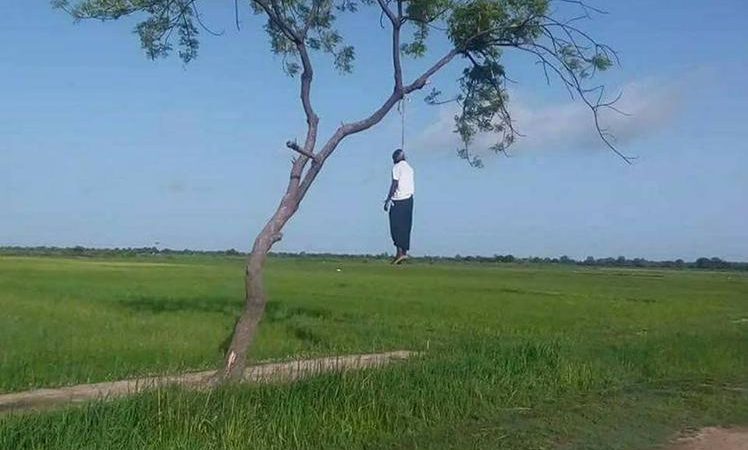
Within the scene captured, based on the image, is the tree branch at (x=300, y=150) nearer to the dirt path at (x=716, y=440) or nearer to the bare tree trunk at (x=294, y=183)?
the bare tree trunk at (x=294, y=183)

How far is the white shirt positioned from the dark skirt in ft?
0.21

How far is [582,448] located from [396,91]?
6.77 metres

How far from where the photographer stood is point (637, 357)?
51.1 ft

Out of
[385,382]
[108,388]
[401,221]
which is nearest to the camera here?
[385,382]

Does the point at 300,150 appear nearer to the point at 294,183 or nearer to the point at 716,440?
the point at 294,183

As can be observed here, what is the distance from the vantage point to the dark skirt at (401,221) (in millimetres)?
11484

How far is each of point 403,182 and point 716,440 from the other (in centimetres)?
424

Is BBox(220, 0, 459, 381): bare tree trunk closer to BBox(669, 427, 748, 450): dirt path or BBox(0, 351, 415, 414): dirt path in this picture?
BBox(0, 351, 415, 414): dirt path

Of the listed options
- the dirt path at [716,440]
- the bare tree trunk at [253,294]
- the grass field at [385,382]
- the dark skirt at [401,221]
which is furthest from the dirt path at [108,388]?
the dirt path at [716,440]

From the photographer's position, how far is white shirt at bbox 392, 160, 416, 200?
11.4 meters

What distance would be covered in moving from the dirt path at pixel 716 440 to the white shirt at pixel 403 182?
3.93 meters

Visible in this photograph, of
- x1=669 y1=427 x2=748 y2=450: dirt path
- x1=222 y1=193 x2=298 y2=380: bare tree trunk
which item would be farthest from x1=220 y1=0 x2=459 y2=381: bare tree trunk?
x1=669 y1=427 x2=748 y2=450: dirt path

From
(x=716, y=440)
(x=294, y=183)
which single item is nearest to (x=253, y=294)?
(x=294, y=183)

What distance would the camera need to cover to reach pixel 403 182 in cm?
1139
